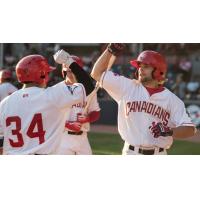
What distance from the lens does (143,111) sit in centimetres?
540

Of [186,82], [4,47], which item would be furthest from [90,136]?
[4,47]

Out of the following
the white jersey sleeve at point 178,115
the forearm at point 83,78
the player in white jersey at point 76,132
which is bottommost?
the player in white jersey at point 76,132

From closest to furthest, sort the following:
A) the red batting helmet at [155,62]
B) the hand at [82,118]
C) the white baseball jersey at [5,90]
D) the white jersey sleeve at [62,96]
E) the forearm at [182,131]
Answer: the white jersey sleeve at [62,96], the forearm at [182,131], the red batting helmet at [155,62], the hand at [82,118], the white baseball jersey at [5,90]

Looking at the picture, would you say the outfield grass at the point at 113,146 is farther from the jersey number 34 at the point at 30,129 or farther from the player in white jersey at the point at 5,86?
the jersey number 34 at the point at 30,129

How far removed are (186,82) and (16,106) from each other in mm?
12819

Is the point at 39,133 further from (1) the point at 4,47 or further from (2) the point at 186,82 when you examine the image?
(1) the point at 4,47

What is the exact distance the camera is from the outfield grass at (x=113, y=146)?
11062 millimetres

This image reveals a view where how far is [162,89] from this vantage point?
553 centimetres

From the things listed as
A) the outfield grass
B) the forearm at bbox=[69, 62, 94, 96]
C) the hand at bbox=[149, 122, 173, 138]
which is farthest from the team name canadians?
the outfield grass

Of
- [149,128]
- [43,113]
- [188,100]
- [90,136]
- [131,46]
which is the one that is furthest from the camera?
[131,46]

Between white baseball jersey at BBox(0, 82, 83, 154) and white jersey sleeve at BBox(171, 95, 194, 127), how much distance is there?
107 cm

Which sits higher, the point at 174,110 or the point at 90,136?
the point at 174,110

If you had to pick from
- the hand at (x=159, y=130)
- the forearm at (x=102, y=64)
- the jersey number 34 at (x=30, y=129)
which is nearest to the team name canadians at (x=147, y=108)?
the hand at (x=159, y=130)

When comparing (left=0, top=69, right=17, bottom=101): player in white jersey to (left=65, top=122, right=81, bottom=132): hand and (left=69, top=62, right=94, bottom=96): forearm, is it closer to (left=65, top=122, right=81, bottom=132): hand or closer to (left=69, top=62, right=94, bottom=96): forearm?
(left=65, top=122, right=81, bottom=132): hand
